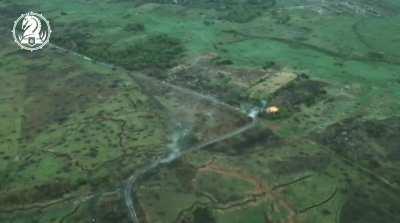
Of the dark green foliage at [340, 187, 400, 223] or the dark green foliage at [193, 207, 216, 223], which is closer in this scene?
the dark green foliage at [193, 207, 216, 223]

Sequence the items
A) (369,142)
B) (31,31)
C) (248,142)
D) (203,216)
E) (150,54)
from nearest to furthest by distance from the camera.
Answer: (203,216), (369,142), (248,142), (150,54), (31,31)

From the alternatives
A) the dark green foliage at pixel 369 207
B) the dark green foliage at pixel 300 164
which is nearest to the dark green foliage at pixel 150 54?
the dark green foliage at pixel 300 164

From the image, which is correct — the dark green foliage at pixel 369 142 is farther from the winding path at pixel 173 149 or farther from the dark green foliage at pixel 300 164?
the winding path at pixel 173 149

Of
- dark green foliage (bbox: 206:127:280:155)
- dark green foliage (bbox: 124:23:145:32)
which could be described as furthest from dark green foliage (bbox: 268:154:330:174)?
dark green foliage (bbox: 124:23:145:32)

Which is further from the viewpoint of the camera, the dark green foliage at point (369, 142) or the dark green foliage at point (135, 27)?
the dark green foliage at point (135, 27)

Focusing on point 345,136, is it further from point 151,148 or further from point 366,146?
point 151,148

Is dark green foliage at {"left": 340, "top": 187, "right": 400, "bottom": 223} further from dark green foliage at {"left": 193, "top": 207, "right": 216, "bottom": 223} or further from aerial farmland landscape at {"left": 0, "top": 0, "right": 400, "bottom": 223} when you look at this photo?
dark green foliage at {"left": 193, "top": 207, "right": 216, "bottom": 223}

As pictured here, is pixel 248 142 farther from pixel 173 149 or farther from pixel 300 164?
pixel 173 149

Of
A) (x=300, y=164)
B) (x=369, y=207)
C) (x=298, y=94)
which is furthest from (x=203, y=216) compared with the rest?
(x=298, y=94)
